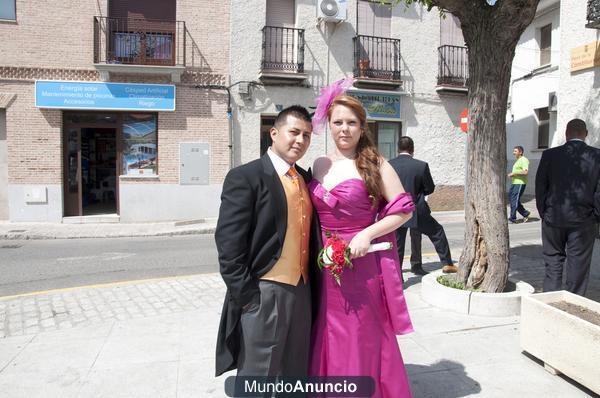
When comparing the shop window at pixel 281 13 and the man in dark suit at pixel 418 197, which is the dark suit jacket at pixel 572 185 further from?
the shop window at pixel 281 13

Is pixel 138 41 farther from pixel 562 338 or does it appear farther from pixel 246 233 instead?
pixel 562 338

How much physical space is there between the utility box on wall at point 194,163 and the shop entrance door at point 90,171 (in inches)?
91.7

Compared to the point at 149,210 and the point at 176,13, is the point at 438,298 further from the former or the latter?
the point at 176,13

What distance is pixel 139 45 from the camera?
14.1 meters

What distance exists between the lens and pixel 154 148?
14531 millimetres

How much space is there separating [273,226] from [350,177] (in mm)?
525

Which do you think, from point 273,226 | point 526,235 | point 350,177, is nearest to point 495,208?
point 350,177

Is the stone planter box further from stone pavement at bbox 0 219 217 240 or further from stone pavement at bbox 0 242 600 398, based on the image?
stone pavement at bbox 0 219 217 240

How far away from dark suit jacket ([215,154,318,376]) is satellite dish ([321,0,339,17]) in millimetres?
13564

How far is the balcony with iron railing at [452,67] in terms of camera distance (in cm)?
1677

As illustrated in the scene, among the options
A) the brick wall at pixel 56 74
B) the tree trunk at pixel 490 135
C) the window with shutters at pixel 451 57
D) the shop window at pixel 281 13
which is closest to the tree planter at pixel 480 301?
the tree trunk at pixel 490 135

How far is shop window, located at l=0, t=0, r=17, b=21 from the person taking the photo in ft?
43.9

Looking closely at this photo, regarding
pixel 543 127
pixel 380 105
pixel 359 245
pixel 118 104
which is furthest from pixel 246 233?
pixel 543 127

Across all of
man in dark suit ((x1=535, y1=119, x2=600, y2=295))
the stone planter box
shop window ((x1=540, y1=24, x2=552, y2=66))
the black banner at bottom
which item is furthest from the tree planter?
shop window ((x1=540, y1=24, x2=552, y2=66))
